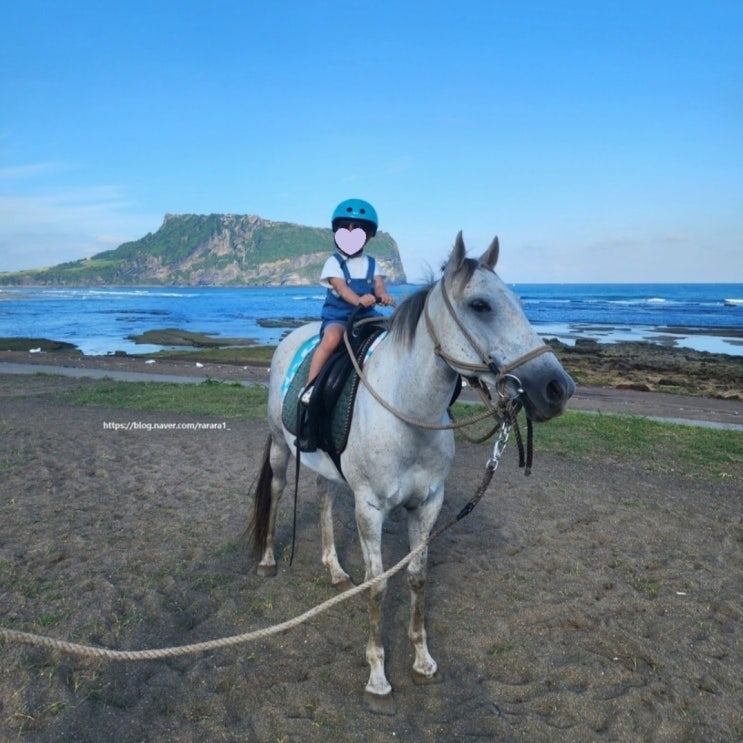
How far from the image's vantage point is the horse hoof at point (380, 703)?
10.6 feet

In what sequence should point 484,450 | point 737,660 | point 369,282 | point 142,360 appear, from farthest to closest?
point 142,360 < point 484,450 < point 369,282 < point 737,660

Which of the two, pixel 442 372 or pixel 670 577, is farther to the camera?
pixel 670 577

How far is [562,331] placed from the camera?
39188 mm

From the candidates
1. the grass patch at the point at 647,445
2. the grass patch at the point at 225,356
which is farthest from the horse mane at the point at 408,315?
the grass patch at the point at 225,356

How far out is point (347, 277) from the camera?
4.02m

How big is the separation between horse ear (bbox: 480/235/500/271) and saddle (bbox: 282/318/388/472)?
963 mm

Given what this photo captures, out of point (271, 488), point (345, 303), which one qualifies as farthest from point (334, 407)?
point (271, 488)

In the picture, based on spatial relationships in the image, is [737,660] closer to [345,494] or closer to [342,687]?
[342,687]

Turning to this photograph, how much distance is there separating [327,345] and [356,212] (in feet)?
3.28

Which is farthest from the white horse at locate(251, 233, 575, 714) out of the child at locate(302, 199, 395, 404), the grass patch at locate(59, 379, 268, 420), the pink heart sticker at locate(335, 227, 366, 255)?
the grass patch at locate(59, 379, 268, 420)

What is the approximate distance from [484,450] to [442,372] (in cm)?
617

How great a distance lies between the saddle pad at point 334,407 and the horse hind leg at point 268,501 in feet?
2.26

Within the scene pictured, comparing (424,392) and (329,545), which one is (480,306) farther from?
(329,545)

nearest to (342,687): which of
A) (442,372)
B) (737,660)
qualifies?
(442,372)
